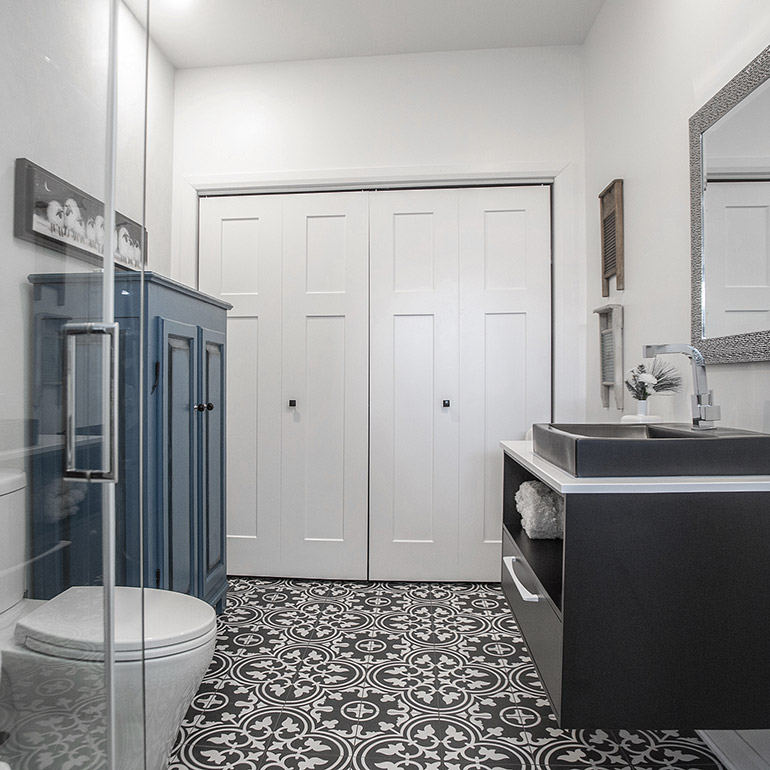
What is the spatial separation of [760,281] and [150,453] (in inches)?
69.2

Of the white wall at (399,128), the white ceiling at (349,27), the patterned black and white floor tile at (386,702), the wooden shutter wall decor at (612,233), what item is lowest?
the patterned black and white floor tile at (386,702)

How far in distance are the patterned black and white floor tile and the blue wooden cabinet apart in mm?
364

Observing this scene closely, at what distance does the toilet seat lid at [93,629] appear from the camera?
716mm

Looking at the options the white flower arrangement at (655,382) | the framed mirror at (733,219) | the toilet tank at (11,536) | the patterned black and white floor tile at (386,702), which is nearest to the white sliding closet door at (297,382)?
the patterned black and white floor tile at (386,702)

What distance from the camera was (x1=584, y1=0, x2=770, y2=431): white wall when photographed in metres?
1.42

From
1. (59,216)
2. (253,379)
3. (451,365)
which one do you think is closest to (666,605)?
(59,216)

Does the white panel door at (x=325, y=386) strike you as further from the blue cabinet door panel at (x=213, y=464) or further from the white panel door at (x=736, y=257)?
the white panel door at (x=736, y=257)

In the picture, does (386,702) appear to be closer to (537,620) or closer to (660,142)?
(537,620)

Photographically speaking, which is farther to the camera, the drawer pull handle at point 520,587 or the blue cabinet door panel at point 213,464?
the blue cabinet door panel at point 213,464

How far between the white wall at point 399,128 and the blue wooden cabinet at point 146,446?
3.07 ft

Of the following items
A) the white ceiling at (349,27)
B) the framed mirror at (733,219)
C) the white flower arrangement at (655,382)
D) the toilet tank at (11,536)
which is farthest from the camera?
the white ceiling at (349,27)

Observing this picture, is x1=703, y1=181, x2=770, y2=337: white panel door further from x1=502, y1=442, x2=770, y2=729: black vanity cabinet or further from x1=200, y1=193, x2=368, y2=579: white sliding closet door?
x1=200, y1=193, x2=368, y2=579: white sliding closet door

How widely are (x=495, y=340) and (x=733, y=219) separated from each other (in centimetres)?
137

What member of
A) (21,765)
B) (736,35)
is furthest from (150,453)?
(736,35)
